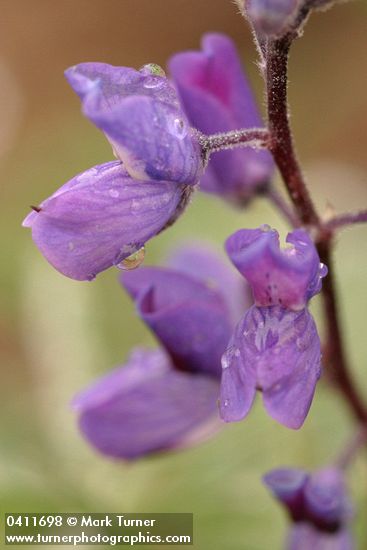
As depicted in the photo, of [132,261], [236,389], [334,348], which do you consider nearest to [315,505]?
[334,348]

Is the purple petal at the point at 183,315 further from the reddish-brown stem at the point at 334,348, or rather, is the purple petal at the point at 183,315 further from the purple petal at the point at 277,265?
the purple petal at the point at 277,265

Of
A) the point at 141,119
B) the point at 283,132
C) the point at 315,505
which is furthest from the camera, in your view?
the point at 315,505

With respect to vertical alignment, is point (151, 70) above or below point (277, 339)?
above

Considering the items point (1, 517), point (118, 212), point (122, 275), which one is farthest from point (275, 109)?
point (1, 517)

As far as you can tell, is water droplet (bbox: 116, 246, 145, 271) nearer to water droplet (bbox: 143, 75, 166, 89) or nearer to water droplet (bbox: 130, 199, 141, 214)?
water droplet (bbox: 130, 199, 141, 214)

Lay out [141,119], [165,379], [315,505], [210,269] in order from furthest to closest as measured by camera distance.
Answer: [210,269], [165,379], [315,505], [141,119]

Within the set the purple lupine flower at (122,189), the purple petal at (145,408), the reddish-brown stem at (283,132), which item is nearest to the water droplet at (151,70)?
the purple lupine flower at (122,189)

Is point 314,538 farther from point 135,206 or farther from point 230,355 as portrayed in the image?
point 135,206
